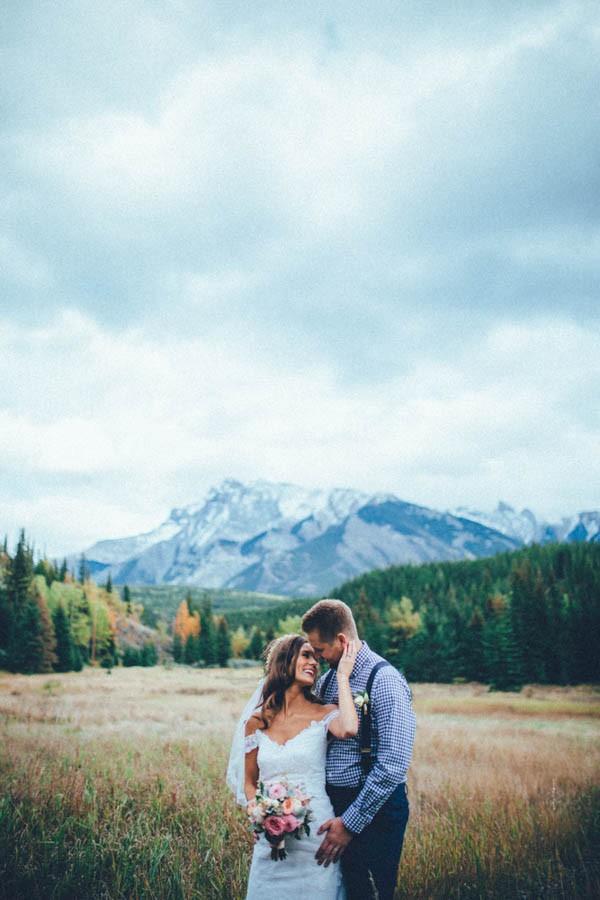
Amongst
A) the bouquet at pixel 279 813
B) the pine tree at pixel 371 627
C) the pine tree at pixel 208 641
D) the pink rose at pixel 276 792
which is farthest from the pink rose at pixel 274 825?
the pine tree at pixel 208 641

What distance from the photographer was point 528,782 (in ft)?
32.7

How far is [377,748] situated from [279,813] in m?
0.76

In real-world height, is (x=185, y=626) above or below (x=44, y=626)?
below

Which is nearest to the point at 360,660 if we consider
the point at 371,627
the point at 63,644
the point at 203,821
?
the point at 203,821

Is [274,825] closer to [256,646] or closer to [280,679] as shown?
[280,679]

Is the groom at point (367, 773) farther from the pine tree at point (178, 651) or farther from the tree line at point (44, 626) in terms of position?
the pine tree at point (178, 651)

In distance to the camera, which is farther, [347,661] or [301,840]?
[347,661]

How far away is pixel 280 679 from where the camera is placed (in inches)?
147

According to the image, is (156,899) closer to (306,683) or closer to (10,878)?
(10,878)

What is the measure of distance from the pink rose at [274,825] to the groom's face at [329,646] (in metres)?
1.03

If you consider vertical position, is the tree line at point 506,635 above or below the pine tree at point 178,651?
above

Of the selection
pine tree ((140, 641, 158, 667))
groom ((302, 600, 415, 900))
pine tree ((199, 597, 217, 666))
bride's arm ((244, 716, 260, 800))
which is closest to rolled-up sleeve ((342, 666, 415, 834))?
groom ((302, 600, 415, 900))

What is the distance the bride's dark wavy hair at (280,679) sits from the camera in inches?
147

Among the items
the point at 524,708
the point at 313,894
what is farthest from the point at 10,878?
the point at 524,708
